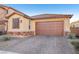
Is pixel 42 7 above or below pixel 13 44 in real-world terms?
above

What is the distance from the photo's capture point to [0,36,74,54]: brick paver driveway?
3.27 metres

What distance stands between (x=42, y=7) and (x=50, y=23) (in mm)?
328

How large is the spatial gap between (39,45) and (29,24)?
1.39ft

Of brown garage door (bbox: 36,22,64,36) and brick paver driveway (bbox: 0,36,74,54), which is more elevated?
brown garage door (bbox: 36,22,64,36)

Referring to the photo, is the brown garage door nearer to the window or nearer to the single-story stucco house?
the single-story stucco house

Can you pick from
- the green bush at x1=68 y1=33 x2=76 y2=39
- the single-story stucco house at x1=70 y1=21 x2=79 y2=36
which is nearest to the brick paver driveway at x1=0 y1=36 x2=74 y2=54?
the green bush at x1=68 y1=33 x2=76 y2=39

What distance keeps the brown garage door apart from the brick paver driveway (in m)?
0.09

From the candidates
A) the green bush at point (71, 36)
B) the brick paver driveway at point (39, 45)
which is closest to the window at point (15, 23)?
the brick paver driveway at point (39, 45)

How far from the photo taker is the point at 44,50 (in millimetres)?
3287

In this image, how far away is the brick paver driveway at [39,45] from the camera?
3.27 m

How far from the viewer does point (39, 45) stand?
Result: 3354 millimetres
